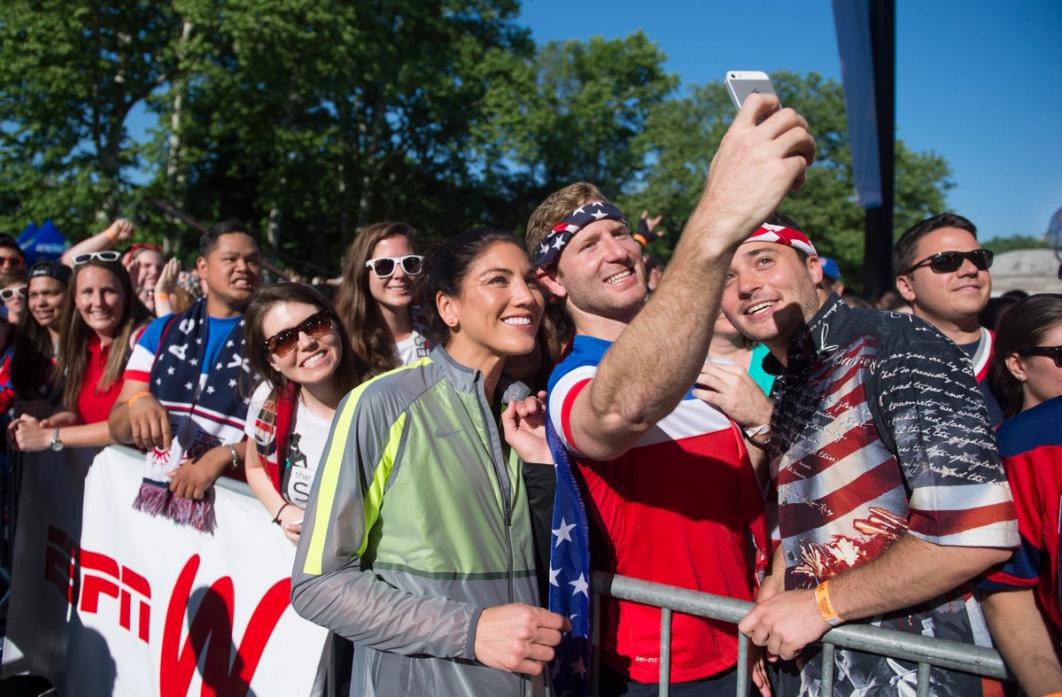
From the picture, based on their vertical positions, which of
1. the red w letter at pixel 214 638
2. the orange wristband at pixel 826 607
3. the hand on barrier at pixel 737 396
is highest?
the hand on barrier at pixel 737 396

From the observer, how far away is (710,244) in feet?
4.52

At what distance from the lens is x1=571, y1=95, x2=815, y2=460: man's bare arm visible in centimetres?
137

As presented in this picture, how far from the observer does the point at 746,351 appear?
467cm

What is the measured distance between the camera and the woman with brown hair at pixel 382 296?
3.74 m

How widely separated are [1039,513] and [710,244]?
1014 mm

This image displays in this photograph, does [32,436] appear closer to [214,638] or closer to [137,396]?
[137,396]

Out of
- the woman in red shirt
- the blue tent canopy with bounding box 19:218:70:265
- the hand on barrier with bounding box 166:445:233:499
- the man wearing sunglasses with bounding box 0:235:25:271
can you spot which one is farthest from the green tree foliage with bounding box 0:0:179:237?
the hand on barrier with bounding box 166:445:233:499

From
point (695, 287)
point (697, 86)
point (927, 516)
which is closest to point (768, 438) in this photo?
point (927, 516)

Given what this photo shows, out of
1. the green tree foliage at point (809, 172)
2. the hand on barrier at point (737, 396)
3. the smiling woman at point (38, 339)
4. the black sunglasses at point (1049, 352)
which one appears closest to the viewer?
the hand on barrier at point (737, 396)

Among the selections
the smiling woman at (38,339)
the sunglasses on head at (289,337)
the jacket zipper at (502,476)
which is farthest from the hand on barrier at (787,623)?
the smiling woman at (38,339)

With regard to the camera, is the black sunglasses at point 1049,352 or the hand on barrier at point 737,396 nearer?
the hand on barrier at point 737,396

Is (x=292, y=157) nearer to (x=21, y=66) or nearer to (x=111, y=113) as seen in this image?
(x=111, y=113)

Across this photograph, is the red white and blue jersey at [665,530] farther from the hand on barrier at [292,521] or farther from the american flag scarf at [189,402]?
the american flag scarf at [189,402]

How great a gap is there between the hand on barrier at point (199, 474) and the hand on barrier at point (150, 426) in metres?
0.22
